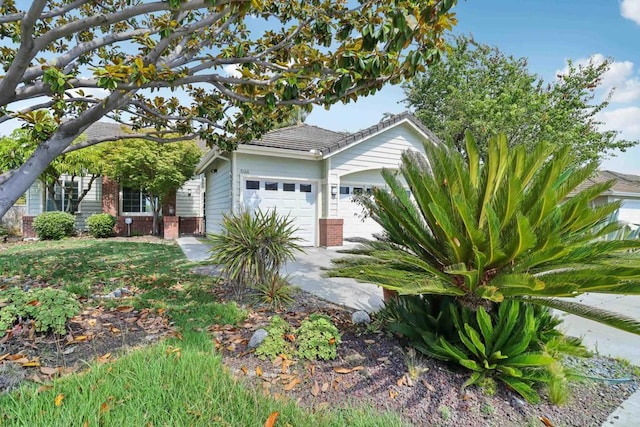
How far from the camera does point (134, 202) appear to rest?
59.4 ft

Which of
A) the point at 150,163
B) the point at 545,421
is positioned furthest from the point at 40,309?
the point at 150,163

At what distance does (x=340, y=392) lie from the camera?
2.77 m

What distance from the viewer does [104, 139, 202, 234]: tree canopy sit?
14.5m

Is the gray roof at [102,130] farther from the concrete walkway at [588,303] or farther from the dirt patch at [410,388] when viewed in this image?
the dirt patch at [410,388]

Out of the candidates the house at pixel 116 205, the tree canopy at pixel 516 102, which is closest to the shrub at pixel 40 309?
the tree canopy at pixel 516 102

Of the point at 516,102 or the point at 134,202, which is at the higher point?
the point at 516,102

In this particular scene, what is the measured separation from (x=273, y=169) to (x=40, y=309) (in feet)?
28.2

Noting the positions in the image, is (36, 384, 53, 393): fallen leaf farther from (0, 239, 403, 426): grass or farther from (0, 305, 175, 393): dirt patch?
(0, 305, 175, 393): dirt patch

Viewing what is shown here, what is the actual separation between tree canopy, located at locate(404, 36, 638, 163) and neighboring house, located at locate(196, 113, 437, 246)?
2294 mm

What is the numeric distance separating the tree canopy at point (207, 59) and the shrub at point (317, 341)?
278cm

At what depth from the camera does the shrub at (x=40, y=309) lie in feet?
11.4

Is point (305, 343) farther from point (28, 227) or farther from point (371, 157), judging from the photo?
point (28, 227)

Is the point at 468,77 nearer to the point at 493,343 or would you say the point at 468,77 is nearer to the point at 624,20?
the point at 624,20

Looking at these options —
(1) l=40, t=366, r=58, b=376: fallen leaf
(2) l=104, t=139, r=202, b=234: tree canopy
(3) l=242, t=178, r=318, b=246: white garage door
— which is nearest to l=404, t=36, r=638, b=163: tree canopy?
(3) l=242, t=178, r=318, b=246: white garage door
